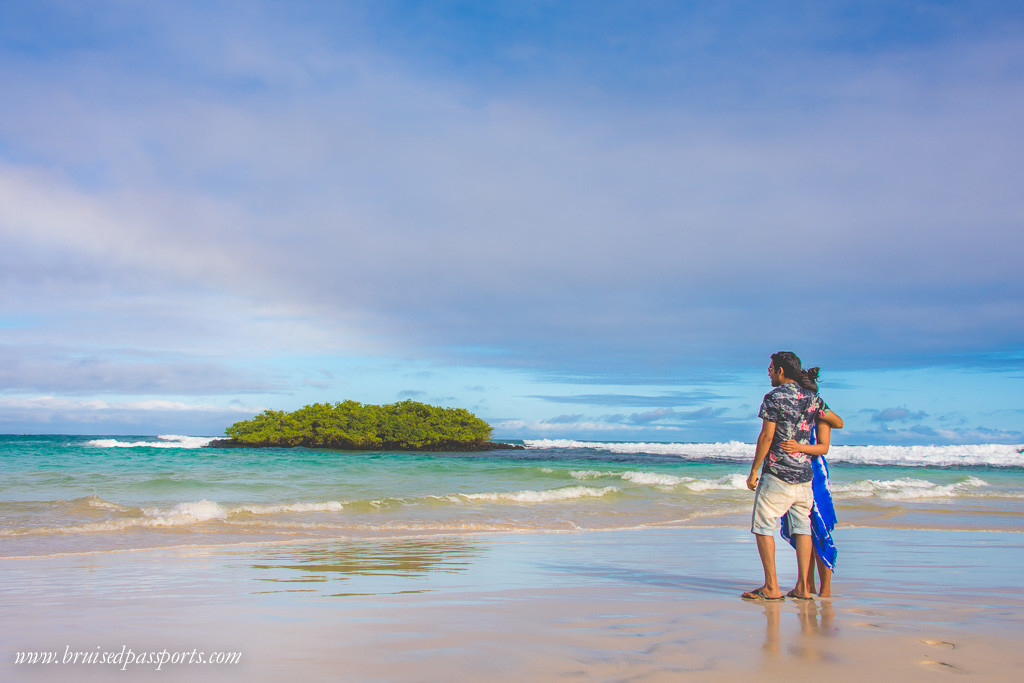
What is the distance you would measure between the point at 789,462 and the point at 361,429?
50.5 meters

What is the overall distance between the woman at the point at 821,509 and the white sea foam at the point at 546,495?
36.5 feet

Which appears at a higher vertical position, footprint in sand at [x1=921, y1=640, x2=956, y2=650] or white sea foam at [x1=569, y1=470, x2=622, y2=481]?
footprint in sand at [x1=921, y1=640, x2=956, y2=650]

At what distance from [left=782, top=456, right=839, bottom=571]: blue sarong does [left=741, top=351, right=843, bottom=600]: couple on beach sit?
0.03 metres

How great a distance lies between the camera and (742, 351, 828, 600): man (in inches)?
217

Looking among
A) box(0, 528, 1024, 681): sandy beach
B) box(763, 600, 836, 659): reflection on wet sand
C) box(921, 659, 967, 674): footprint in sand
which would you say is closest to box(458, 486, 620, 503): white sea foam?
box(0, 528, 1024, 681): sandy beach

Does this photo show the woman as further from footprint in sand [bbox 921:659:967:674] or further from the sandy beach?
footprint in sand [bbox 921:659:967:674]

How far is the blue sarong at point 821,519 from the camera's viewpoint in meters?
5.79

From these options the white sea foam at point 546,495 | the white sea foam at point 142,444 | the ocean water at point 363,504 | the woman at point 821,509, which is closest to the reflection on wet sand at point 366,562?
the ocean water at point 363,504

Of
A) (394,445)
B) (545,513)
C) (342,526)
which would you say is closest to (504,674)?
(342,526)

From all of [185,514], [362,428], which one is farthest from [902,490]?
[362,428]

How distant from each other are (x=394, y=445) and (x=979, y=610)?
51.5 metres

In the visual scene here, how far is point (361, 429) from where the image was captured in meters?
53.8

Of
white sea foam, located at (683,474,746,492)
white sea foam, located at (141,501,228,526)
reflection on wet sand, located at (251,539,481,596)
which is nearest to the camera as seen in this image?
reflection on wet sand, located at (251,539,481,596)

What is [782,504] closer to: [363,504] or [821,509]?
[821,509]
